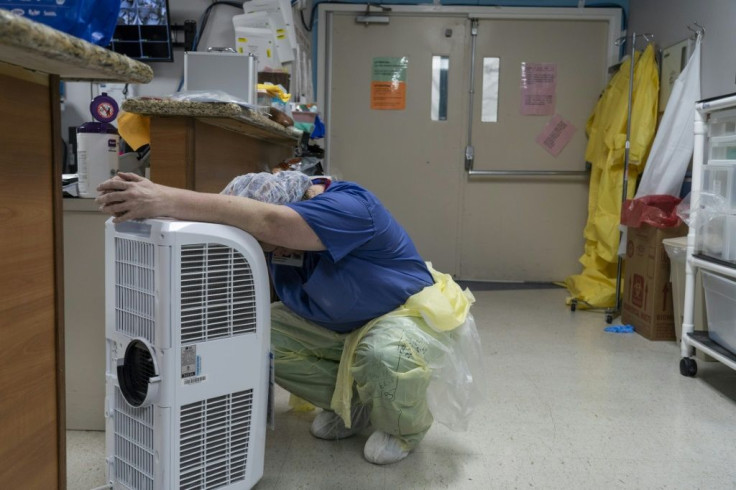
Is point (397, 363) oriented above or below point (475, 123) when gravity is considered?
below

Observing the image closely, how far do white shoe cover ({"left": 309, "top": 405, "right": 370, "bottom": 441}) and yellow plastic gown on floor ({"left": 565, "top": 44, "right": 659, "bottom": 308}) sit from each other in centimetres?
215

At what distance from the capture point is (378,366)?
145cm

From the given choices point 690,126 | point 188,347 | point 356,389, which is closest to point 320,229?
point 188,347

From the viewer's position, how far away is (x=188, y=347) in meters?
1.05

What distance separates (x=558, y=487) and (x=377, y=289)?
0.64 m

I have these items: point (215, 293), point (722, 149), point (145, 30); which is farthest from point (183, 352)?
point (145, 30)

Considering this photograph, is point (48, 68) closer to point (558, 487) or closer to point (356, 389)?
point (356, 389)

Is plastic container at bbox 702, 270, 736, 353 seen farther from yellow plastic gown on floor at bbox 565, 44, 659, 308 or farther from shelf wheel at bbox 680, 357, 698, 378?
yellow plastic gown on floor at bbox 565, 44, 659, 308

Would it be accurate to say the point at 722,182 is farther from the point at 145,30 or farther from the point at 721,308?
the point at 145,30

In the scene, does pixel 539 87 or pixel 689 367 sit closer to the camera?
pixel 689 367

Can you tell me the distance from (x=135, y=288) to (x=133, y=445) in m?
0.30

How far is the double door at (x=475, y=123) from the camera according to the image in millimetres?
4016

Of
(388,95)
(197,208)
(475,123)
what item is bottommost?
(197,208)

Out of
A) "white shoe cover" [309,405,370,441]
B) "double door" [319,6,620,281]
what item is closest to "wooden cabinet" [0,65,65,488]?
"white shoe cover" [309,405,370,441]
